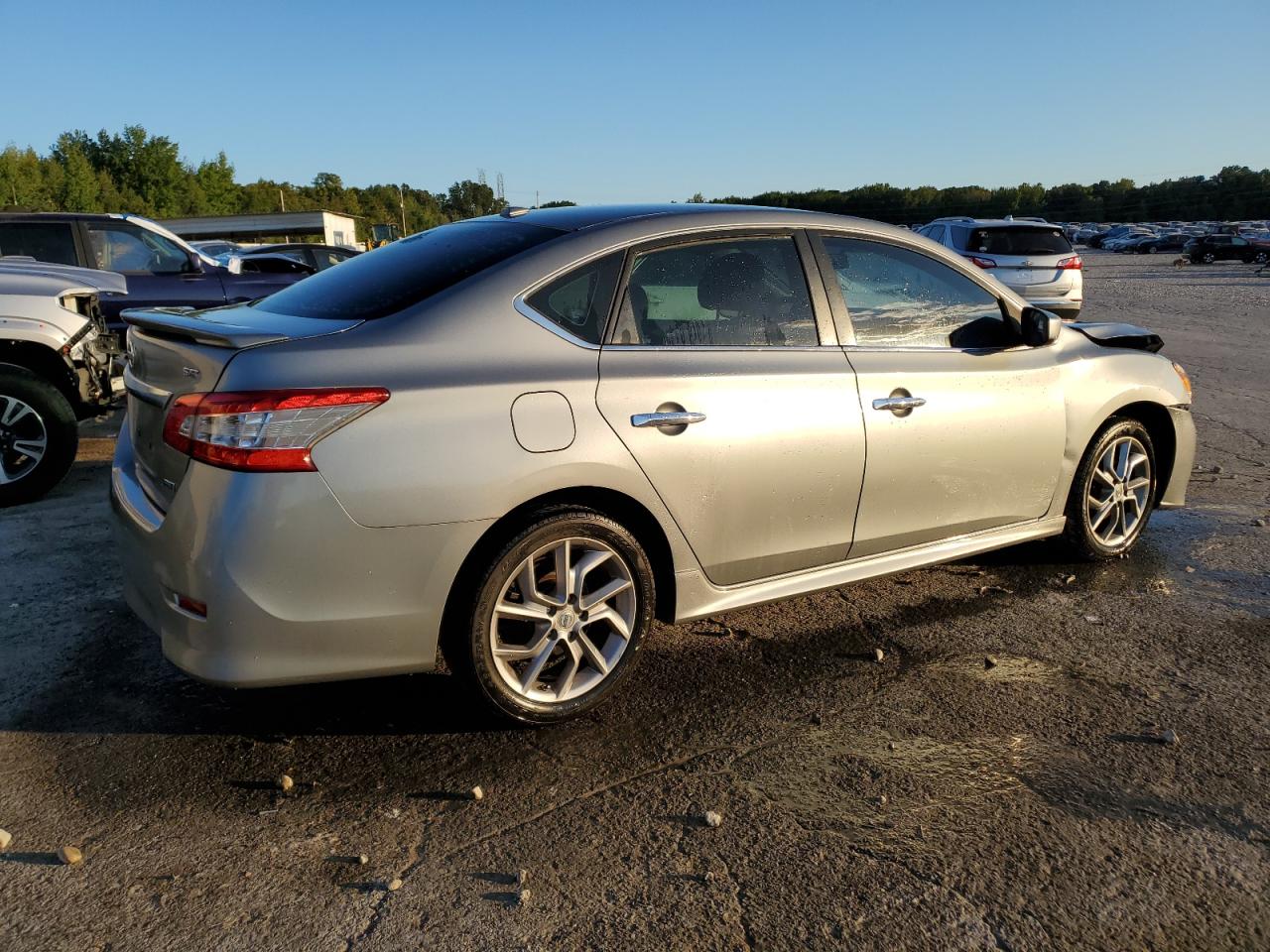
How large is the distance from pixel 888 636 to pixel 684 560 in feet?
3.78

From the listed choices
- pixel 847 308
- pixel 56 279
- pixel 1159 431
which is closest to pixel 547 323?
pixel 847 308

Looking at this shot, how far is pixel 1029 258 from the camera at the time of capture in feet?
49.3

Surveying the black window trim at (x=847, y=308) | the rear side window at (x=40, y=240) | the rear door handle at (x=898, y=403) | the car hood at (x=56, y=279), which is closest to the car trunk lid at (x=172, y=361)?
the black window trim at (x=847, y=308)

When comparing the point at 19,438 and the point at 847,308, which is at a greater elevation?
the point at 847,308

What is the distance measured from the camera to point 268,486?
2783 mm

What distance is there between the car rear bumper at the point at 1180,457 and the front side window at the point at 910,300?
4.30 feet

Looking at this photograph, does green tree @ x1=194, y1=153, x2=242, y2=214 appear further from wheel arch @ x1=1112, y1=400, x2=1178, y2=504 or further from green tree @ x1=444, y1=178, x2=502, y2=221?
wheel arch @ x1=1112, y1=400, x2=1178, y2=504

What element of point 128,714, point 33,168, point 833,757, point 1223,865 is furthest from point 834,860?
point 33,168

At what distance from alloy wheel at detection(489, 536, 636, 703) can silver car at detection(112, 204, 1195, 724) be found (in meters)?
0.01

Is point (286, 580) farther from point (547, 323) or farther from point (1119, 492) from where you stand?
point (1119, 492)

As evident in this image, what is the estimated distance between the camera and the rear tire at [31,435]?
233 inches

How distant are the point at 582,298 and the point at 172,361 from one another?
1332mm

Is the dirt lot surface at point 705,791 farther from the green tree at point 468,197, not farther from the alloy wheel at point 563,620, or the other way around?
the green tree at point 468,197

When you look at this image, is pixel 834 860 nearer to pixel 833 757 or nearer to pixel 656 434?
pixel 833 757
